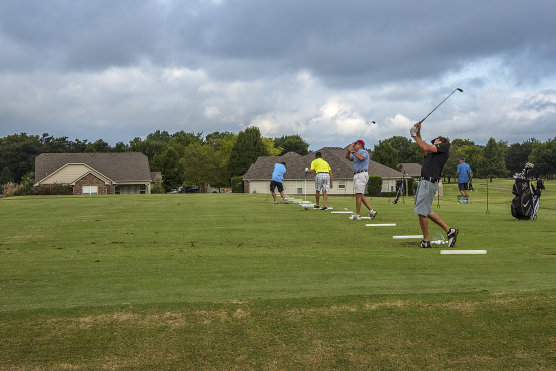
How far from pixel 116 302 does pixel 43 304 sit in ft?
2.67

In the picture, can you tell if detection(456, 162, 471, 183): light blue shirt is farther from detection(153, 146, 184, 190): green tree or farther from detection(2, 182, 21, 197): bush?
detection(153, 146, 184, 190): green tree

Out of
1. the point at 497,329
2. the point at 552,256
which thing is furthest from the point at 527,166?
the point at 497,329

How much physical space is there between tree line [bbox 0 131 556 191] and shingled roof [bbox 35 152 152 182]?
9436 mm

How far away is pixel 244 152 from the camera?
83.9 meters

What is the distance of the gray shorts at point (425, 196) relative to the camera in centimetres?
950

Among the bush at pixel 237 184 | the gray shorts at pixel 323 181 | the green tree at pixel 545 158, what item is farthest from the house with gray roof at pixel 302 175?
the green tree at pixel 545 158

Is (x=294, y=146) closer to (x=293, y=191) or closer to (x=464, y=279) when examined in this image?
(x=293, y=191)

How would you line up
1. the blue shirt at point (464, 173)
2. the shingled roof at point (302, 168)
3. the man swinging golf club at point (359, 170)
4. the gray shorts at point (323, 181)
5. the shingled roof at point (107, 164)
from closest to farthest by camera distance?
the man swinging golf club at point (359, 170) → the gray shorts at point (323, 181) → the blue shirt at point (464, 173) → the shingled roof at point (107, 164) → the shingled roof at point (302, 168)

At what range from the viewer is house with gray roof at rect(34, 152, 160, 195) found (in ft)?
206

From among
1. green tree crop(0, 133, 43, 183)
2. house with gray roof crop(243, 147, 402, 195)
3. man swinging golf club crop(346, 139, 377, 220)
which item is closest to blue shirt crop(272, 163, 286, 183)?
man swinging golf club crop(346, 139, 377, 220)

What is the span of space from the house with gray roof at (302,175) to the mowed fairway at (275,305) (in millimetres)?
55425

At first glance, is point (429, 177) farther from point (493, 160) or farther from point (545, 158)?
point (545, 158)

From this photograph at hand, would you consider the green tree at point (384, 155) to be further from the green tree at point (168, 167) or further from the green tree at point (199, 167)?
the green tree at point (168, 167)

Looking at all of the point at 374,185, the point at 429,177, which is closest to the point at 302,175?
the point at 374,185
